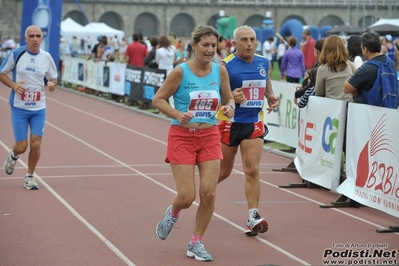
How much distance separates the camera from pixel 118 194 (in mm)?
11102

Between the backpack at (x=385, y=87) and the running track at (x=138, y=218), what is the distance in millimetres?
1275

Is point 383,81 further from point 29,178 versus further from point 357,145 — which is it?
point 29,178

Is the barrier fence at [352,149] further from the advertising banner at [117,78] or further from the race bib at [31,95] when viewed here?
the advertising banner at [117,78]

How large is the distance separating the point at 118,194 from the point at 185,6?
310 feet

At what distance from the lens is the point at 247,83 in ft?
29.4

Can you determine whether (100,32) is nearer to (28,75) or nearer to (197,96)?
(28,75)

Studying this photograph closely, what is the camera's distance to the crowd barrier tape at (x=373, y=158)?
30.8ft

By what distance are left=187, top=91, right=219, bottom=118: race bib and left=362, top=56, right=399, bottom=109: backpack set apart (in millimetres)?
3169

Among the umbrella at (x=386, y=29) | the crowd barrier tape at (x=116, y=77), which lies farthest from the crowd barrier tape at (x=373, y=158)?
the umbrella at (x=386, y=29)

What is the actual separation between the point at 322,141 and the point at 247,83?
9.67 ft

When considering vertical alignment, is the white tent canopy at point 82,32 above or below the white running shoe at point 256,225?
above

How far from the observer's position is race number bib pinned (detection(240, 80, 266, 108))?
895 cm

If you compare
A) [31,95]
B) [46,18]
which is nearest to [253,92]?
[31,95]

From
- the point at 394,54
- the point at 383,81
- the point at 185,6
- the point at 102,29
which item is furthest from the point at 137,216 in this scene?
the point at 185,6
